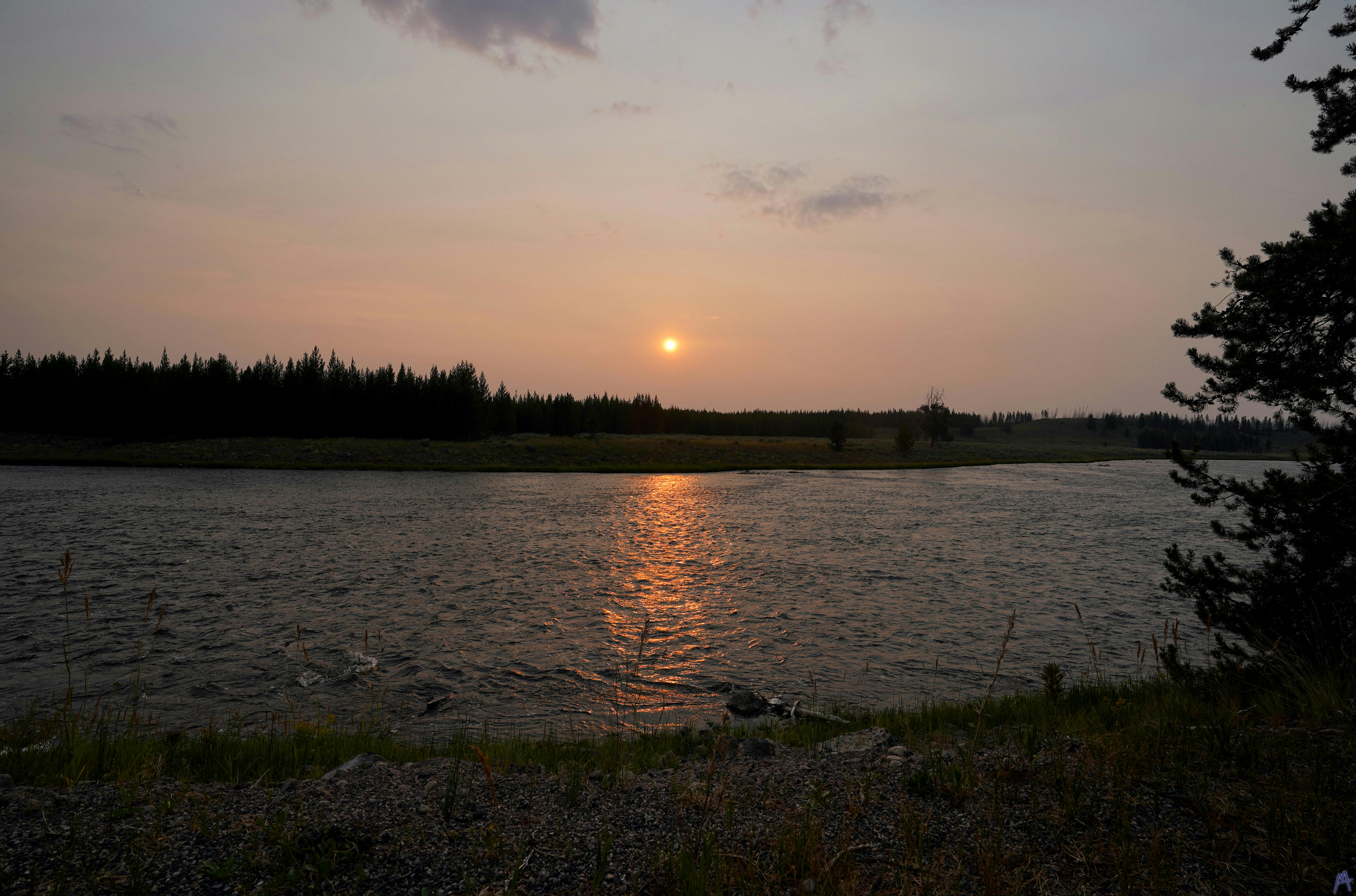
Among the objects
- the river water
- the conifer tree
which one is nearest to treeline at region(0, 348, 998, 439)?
the river water

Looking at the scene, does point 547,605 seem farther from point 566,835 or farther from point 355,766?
point 566,835

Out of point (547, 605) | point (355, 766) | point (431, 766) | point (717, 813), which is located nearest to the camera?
point (717, 813)

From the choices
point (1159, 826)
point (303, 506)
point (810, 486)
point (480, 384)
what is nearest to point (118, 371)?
point (480, 384)

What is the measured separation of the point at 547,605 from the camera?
55.6 feet

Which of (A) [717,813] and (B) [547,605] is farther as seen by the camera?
(B) [547,605]

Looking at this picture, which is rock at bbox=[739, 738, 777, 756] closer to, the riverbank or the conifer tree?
the riverbank

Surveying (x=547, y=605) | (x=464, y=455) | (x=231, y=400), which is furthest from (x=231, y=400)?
(x=547, y=605)

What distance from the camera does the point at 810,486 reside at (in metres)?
58.2

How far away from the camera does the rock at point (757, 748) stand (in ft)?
25.7

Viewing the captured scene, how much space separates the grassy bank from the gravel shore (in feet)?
218

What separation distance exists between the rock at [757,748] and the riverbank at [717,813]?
0.55m

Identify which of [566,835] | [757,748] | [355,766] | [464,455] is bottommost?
[757,748]

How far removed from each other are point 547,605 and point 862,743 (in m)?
10.9

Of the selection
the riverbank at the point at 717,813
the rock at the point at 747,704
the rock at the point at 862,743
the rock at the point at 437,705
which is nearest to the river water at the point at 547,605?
the rock at the point at 437,705
